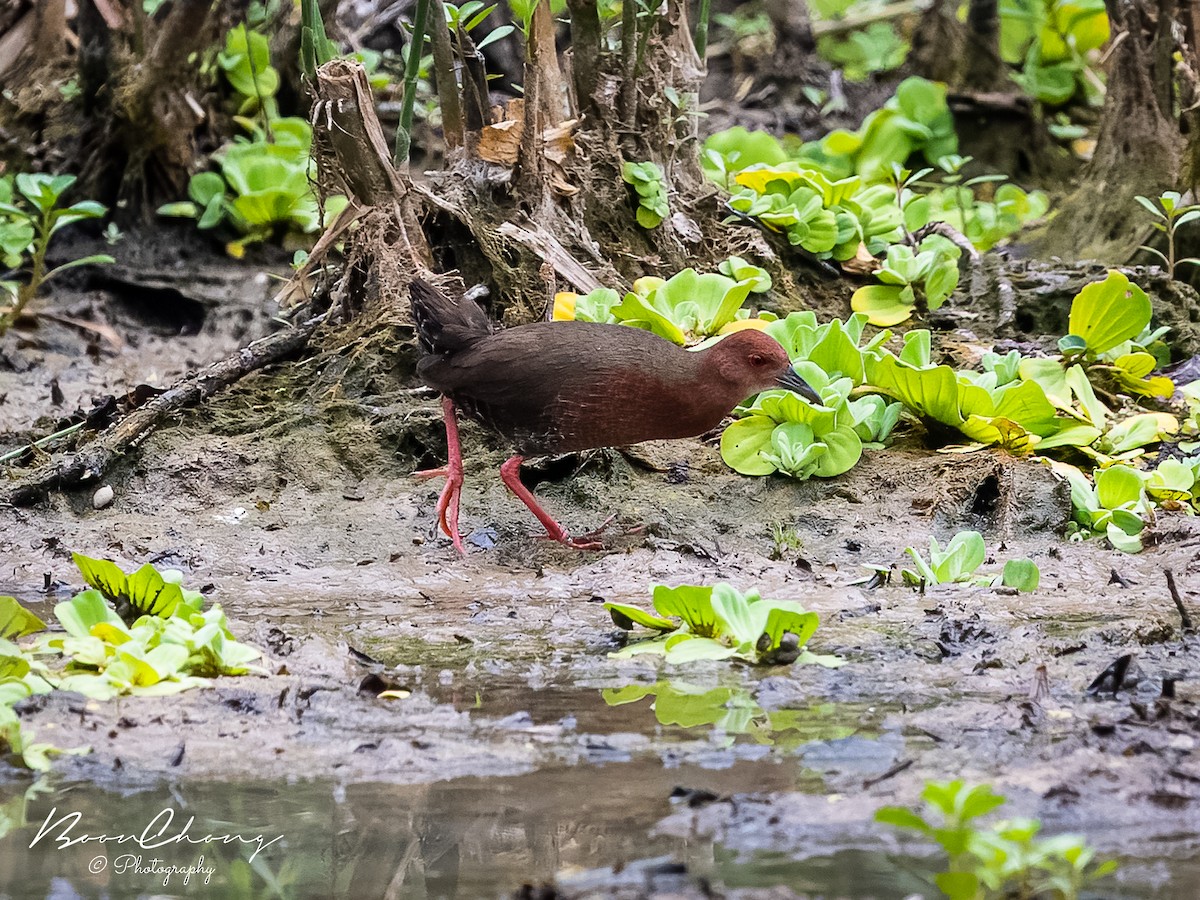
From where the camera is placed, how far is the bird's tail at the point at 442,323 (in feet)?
16.4

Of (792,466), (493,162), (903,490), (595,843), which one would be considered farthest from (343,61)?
(595,843)

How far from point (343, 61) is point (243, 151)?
2.83m

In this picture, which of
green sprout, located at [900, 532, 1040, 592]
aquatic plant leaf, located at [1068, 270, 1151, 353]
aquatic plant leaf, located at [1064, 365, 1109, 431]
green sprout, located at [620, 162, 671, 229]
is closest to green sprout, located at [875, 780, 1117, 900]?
green sprout, located at [900, 532, 1040, 592]

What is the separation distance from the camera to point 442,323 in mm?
5020

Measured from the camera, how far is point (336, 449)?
5.50 meters

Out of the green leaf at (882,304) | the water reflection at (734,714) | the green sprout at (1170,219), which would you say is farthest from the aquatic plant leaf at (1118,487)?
the water reflection at (734,714)

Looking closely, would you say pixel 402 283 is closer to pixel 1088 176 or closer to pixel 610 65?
pixel 610 65

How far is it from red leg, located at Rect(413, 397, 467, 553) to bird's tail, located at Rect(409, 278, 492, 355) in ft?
0.75

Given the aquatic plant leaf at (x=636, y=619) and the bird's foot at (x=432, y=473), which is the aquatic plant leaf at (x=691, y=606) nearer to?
the aquatic plant leaf at (x=636, y=619)

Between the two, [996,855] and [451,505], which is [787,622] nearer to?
[996,855]

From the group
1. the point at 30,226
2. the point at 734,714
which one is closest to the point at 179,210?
the point at 30,226

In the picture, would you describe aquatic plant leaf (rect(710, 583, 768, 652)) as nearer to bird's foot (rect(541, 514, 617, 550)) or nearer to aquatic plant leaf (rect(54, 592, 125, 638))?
bird's foot (rect(541, 514, 617, 550))

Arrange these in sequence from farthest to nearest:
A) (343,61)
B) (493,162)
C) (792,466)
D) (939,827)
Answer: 1. (493,162)
2. (343,61)
3. (792,466)
4. (939,827)

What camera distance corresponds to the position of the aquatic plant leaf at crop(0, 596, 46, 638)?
3.66 m
